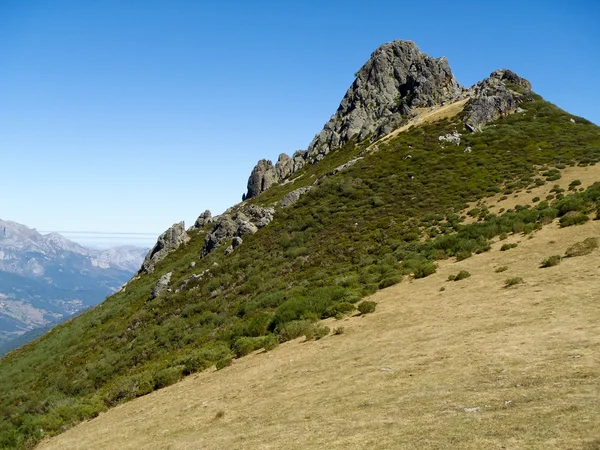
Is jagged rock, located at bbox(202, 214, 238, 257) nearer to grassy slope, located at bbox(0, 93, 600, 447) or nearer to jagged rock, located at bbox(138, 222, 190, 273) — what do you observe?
grassy slope, located at bbox(0, 93, 600, 447)

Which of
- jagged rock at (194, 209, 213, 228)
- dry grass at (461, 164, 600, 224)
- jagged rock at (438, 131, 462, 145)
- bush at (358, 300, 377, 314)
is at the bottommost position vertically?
bush at (358, 300, 377, 314)

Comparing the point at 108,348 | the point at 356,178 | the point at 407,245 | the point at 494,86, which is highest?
the point at 494,86

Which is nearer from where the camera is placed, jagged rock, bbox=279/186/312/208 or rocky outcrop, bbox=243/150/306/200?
jagged rock, bbox=279/186/312/208

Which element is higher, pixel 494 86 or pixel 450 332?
pixel 494 86

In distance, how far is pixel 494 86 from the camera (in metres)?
71.2

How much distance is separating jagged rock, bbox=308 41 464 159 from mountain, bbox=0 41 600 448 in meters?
3.85

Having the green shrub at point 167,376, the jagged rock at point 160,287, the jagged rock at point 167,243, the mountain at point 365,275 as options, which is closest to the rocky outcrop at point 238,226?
the mountain at point 365,275

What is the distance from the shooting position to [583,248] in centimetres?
2083

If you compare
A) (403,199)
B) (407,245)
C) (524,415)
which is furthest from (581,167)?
(524,415)

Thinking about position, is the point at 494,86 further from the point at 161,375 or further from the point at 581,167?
the point at 161,375

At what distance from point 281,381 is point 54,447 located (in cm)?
907

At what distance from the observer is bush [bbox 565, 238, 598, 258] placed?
2059 cm

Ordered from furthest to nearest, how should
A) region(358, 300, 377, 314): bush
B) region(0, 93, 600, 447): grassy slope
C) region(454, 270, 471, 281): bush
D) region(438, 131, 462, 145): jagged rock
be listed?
region(438, 131, 462, 145): jagged rock
region(0, 93, 600, 447): grassy slope
region(454, 270, 471, 281): bush
region(358, 300, 377, 314): bush

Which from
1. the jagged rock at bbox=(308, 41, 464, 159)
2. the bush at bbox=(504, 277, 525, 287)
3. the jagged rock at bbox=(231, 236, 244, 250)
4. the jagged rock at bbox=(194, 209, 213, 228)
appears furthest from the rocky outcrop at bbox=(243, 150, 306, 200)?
the bush at bbox=(504, 277, 525, 287)
